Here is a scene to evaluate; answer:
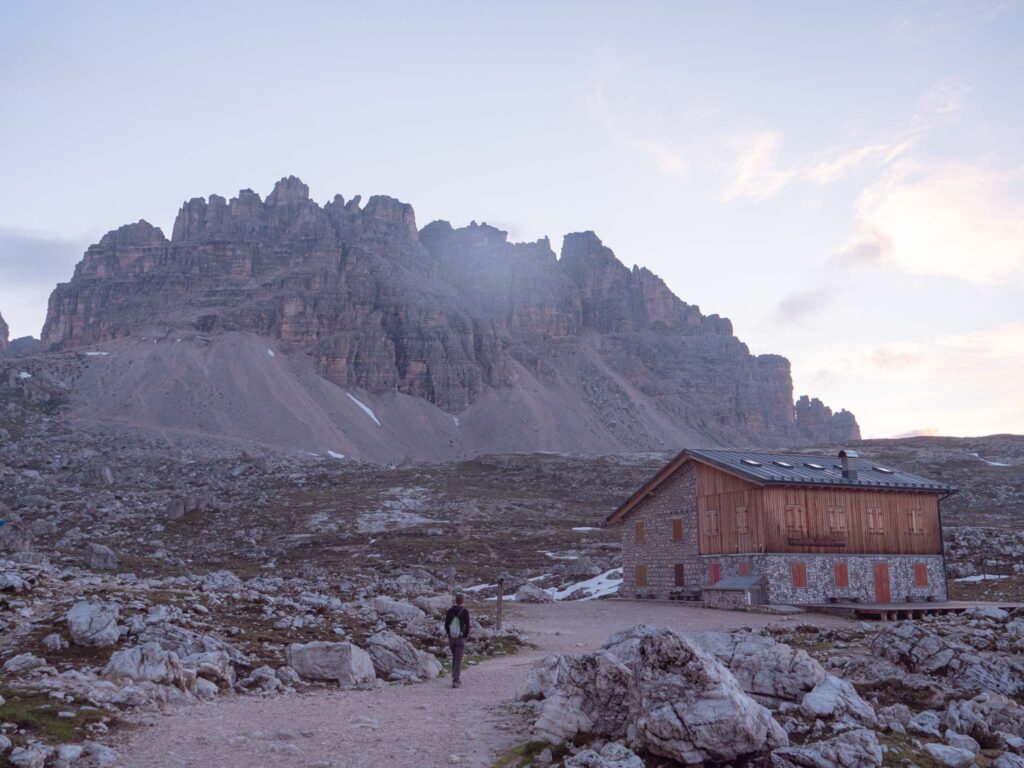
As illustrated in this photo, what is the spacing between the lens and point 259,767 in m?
9.31

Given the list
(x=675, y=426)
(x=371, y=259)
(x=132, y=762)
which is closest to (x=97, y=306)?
(x=371, y=259)

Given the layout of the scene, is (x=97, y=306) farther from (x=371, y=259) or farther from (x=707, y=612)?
(x=707, y=612)

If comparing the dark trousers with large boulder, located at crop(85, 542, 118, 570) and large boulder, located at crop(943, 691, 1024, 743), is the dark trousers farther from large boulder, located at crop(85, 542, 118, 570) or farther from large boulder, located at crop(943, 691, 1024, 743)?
large boulder, located at crop(85, 542, 118, 570)

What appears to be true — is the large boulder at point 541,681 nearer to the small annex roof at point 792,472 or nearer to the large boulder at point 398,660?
the large boulder at point 398,660

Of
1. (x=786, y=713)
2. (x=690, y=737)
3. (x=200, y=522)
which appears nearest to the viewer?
(x=690, y=737)

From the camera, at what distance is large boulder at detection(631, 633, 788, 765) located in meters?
8.54

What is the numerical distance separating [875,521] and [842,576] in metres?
3.40

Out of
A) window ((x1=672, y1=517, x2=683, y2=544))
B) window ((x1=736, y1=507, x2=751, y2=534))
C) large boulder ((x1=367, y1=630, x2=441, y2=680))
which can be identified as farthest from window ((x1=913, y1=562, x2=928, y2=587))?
large boulder ((x1=367, y1=630, x2=441, y2=680))

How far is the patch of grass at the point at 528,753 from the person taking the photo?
960cm

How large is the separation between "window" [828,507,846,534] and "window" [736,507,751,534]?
3838mm

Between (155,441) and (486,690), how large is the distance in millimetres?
103748

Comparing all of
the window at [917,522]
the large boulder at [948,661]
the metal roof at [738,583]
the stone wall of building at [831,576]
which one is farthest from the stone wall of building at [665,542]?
the large boulder at [948,661]

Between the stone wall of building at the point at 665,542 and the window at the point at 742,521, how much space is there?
8.75 feet

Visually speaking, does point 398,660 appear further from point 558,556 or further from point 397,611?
point 558,556
